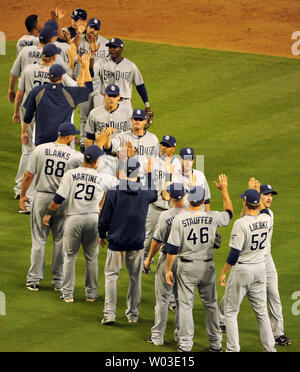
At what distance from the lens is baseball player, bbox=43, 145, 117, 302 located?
1220 centimetres

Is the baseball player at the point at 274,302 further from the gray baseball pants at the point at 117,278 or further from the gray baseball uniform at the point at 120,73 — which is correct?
the gray baseball uniform at the point at 120,73

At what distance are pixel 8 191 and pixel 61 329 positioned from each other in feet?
16.8

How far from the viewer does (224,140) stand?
19.4 meters

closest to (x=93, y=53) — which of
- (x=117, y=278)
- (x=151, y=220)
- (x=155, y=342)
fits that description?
(x=151, y=220)

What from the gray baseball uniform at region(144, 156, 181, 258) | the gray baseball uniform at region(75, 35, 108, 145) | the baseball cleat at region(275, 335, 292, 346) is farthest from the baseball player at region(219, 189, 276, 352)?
the gray baseball uniform at region(75, 35, 108, 145)

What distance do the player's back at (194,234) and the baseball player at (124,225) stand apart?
78 cm

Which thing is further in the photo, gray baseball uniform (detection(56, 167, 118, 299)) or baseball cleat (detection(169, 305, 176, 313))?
baseball cleat (detection(169, 305, 176, 313))

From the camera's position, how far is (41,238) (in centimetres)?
1278

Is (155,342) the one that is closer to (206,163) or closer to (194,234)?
(194,234)

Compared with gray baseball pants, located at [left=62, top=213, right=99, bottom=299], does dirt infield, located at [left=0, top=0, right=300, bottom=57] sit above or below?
above

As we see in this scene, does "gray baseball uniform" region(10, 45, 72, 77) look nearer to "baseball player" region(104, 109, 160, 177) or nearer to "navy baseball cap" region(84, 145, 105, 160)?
"baseball player" region(104, 109, 160, 177)

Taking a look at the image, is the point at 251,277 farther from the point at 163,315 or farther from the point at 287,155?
the point at 287,155

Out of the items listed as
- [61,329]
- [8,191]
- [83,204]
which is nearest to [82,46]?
[8,191]
